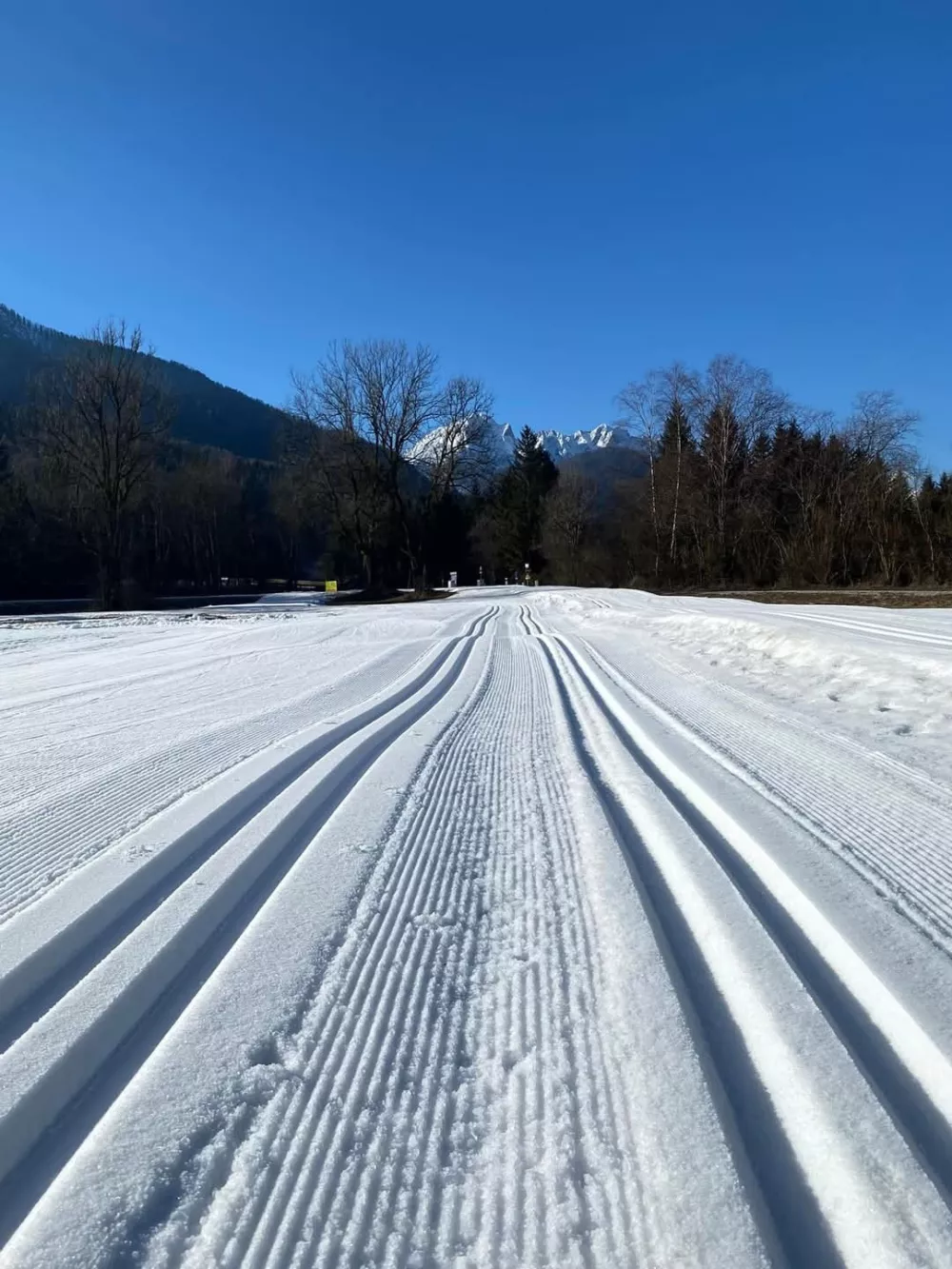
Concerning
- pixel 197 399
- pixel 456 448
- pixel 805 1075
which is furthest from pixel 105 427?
pixel 197 399

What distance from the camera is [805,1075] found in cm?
168

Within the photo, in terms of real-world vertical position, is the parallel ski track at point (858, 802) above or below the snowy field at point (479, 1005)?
above

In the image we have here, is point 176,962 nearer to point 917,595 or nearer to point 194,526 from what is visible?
point 917,595

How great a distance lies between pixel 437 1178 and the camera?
1440mm

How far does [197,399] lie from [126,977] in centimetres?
17300

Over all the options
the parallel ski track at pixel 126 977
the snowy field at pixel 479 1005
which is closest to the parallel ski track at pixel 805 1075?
the snowy field at pixel 479 1005

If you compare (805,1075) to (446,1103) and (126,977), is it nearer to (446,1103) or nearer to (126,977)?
(446,1103)

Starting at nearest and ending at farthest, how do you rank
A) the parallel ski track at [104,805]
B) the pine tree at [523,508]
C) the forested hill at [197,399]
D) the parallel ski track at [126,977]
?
the parallel ski track at [126,977] < the parallel ski track at [104,805] < the pine tree at [523,508] < the forested hill at [197,399]

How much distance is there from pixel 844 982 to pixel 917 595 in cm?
1831

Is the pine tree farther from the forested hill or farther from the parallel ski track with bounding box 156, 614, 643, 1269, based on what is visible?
the forested hill

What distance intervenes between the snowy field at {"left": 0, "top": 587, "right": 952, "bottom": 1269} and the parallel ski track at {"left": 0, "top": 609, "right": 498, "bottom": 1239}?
0.01 metres

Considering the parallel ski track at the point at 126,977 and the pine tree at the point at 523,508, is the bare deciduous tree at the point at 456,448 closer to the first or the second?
the pine tree at the point at 523,508

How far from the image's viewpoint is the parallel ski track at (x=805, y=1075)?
1.33 m

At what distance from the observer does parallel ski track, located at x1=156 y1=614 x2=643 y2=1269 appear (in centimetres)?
132
